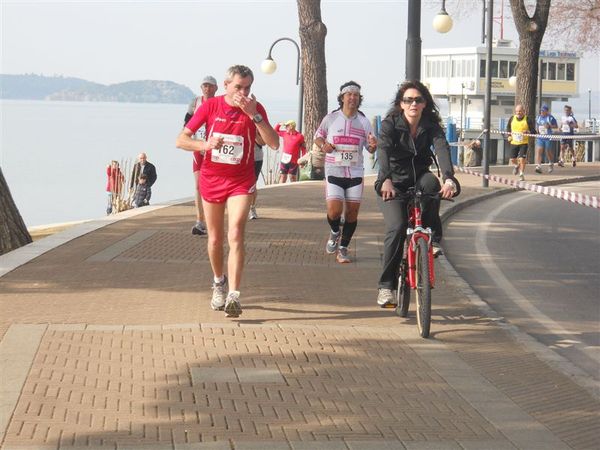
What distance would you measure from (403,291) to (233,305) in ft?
4.35

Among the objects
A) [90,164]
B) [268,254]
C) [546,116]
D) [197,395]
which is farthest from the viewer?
[90,164]

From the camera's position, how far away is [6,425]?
623 cm

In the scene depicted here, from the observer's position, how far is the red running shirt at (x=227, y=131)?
371 inches

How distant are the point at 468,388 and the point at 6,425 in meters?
2.60

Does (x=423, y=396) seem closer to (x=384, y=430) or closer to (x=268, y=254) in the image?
(x=384, y=430)

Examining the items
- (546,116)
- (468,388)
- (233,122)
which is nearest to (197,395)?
(468,388)

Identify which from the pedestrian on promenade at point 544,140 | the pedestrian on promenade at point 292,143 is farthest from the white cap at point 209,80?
the pedestrian on promenade at point 544,140

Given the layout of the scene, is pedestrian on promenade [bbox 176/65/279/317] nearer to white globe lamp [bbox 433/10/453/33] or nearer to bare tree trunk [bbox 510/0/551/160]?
white globe lamp [bbox 433/10/453/33]

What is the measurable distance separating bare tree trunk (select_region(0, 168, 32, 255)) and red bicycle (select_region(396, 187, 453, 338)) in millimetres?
6388

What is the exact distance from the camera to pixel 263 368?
24.9 feet

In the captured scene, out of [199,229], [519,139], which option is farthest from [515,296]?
[519,139]

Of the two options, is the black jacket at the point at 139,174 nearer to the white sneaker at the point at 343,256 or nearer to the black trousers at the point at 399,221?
the white sneaker at the point at 343,256

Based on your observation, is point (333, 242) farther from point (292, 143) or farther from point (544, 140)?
point (544, 140)

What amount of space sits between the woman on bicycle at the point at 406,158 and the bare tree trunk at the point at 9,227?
6.43 metres
